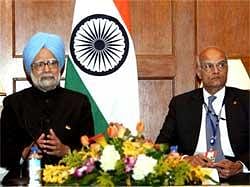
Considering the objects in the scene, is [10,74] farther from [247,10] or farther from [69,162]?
[69,162]

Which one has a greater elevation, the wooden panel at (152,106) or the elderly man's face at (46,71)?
the elderly man's face at (46,71)

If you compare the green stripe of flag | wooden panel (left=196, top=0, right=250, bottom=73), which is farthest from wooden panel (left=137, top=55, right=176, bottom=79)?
the green stripe of flag

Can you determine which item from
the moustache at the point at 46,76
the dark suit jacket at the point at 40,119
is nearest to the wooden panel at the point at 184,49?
the dark suit jacket at the point at 40,119

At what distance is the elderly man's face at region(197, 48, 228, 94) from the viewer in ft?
13.0

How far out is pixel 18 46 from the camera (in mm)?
4844

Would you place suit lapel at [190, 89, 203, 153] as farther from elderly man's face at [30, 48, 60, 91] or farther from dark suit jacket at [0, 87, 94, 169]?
elderly man's face at [30, 48, 60, 91]

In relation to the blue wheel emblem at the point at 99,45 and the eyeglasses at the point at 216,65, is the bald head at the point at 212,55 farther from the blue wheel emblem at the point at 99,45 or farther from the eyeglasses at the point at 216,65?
the blue wheel emblem at the point at 99,45

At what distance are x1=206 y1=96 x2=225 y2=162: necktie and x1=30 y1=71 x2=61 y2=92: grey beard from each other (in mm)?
1007

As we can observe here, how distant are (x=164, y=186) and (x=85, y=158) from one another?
0.35 m

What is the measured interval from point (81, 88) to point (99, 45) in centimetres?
33

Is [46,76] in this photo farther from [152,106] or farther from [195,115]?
[152,106]

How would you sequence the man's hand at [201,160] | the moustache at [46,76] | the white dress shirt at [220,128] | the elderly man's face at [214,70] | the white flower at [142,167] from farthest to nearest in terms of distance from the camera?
the elderly man's face at [214,70], the white dress shirt at [220,128], the moustache at [46,76], the man's hand at [201,160], the white flower at [142,167]

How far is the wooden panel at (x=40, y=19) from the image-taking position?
485cm

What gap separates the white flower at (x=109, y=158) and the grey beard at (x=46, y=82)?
1.40 metres
